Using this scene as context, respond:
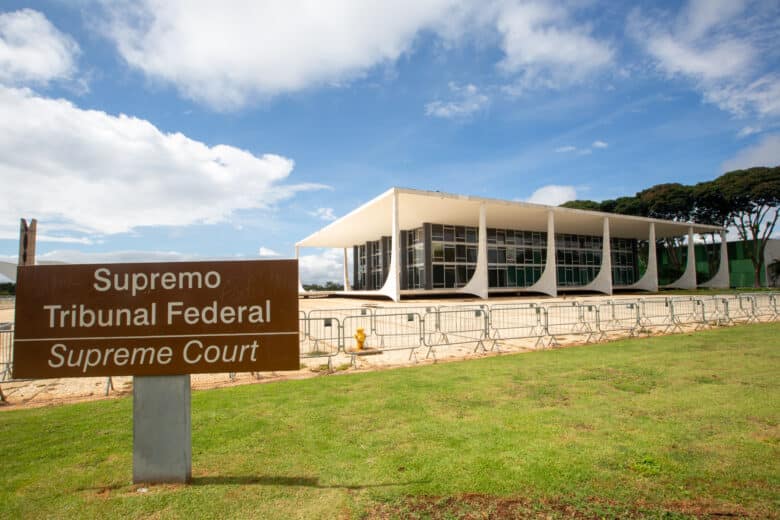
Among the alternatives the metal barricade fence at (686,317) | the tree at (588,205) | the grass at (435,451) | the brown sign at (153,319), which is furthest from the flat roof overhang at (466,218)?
the brown sign at (153,319)

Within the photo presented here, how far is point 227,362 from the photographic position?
147 inches

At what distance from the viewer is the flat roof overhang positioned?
32.3 metres

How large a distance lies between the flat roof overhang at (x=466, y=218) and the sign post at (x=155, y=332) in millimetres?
26665

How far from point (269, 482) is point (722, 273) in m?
66.5

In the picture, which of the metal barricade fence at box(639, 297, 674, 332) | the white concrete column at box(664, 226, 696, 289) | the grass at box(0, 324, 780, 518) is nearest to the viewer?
the grass at box(0, 324, 780, 518)

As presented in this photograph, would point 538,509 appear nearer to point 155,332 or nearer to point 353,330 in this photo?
point 155,332

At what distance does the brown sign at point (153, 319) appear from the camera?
12.0 ft

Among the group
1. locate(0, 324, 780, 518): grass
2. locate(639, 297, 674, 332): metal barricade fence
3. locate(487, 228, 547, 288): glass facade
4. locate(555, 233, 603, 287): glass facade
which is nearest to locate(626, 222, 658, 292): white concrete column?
locate(555, 233, 603, 287): glass facade

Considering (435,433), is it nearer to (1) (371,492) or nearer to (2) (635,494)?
(1) (371,492)

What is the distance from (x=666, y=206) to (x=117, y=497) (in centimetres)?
6388

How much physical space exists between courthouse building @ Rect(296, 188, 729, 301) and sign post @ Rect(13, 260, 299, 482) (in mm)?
26652

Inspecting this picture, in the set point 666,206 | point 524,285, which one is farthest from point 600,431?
point 666,206

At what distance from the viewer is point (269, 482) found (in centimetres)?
362

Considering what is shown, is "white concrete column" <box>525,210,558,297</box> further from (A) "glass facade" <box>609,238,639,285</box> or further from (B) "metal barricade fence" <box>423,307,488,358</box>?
(B) "metal barricade fence" <box>423,307,488,358</box>
